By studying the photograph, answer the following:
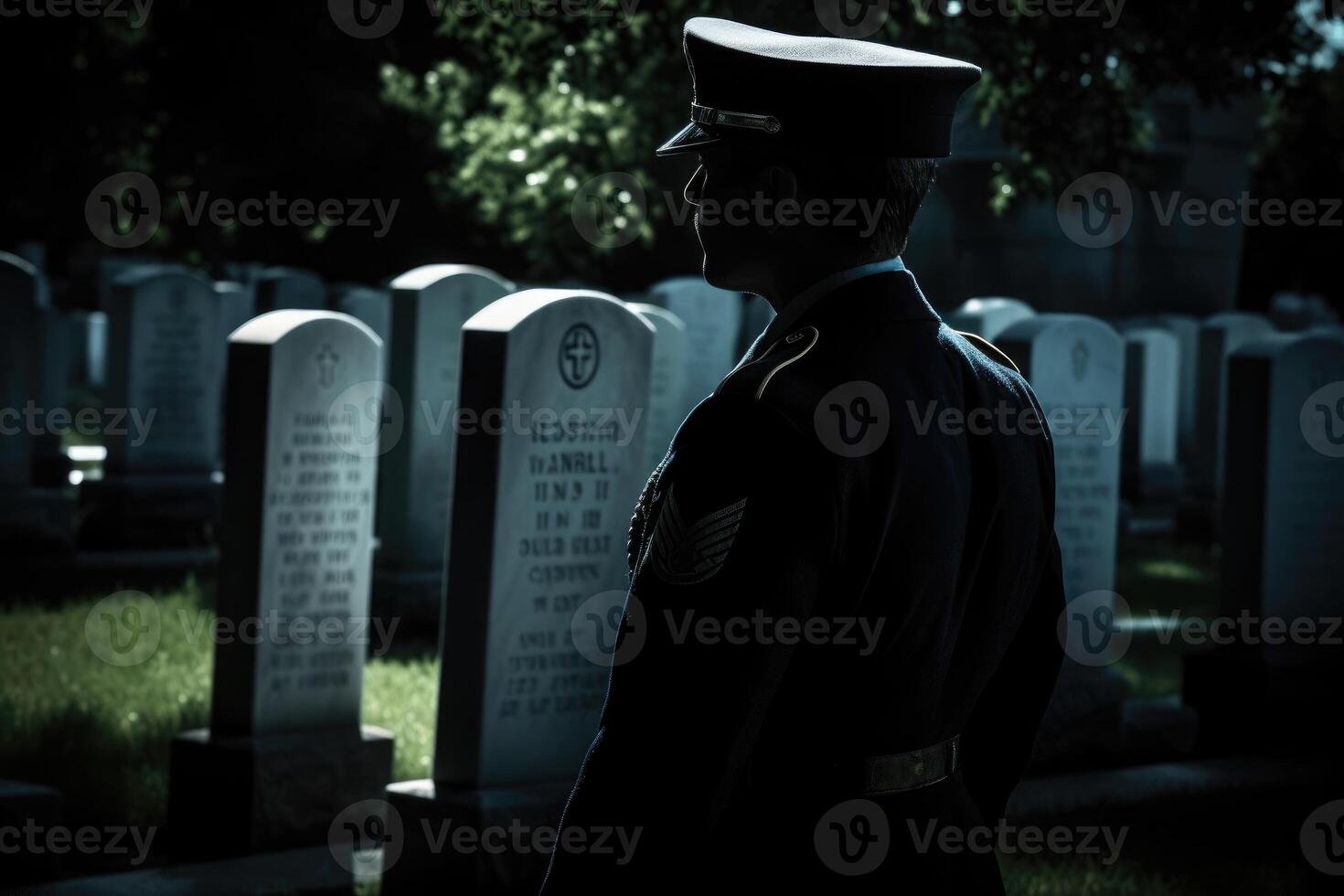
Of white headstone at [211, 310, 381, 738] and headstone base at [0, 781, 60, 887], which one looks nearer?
headstone base at [0, 781, 60, 887]

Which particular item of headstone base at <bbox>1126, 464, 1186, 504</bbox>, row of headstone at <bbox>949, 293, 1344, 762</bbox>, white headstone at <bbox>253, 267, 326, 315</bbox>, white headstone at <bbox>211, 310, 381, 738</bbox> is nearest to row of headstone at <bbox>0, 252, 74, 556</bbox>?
white headstone at <bbox>253, 267, 326, 315</bbox>

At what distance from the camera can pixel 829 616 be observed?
6.95 feet

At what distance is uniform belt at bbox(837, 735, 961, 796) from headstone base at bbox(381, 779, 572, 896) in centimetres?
309

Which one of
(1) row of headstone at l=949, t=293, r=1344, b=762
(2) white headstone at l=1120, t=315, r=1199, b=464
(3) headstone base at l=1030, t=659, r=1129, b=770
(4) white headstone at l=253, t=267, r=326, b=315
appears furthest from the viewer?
(2) white headstone at l=1120, t=315, r=1199, b=464

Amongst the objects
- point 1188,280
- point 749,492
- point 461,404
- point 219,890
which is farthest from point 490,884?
point 1188,280

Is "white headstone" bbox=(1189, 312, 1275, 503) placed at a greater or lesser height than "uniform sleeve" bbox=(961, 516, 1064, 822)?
greater

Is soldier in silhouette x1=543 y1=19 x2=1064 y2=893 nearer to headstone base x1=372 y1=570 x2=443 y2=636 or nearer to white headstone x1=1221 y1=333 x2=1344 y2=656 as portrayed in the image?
white headstone x1=1221 y1=333 x2=1344 y2=656

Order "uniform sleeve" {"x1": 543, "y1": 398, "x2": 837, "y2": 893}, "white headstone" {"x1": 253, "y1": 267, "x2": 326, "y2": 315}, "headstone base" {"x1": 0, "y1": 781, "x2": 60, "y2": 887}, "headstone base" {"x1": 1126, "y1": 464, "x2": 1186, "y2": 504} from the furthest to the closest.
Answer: "headstone base" {"x1": 1126, "y1": 464, "x2": 1186, "y2": 504}
"white headstone" {"x1": 253, "y1": 267, "x2": 326, "y2": 315}
"headstone base" {"x1": 0, "y1": 781, "x2": 60, "y2": 887}
"uniform sleeve" {"x1": 543, "y1": 398, "x2": 837, "y2": 893}

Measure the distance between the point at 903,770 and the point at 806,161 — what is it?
0.81 metres

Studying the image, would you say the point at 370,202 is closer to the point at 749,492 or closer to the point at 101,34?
the point at 101,34

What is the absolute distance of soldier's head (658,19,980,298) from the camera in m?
2.18

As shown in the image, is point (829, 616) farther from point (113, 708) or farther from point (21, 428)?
point (21, 428)

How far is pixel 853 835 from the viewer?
220 cm

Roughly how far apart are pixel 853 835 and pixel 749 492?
0.52m
